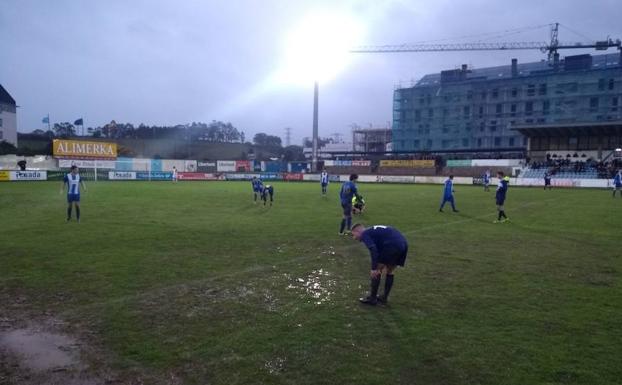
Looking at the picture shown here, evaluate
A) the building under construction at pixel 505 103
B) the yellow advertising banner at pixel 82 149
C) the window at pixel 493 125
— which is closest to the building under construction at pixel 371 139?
the building under construction at pixel 505 103

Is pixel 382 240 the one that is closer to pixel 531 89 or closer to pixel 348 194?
pixel 348 194

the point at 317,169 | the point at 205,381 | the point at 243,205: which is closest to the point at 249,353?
the point at 205,381

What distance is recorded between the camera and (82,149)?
55.4 meters

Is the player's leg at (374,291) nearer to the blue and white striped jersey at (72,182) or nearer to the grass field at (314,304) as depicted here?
the grass field at (314,304)

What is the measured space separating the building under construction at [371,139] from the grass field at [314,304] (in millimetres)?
108393

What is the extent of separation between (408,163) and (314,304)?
205 feet

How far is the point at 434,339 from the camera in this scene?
631 cm

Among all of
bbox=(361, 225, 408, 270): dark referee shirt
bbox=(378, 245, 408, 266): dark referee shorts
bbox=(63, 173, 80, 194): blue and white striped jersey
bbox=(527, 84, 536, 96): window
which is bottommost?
bbox=(378, 245, 408, 266): dark referee shorts

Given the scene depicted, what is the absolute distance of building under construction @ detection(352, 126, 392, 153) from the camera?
123 m

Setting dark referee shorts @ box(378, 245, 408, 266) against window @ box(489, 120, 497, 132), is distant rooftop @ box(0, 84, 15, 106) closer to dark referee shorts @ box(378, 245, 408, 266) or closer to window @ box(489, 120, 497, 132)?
window @ box(489, 120, 497, 132)

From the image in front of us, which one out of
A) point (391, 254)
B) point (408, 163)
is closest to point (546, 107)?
point (408, 163)

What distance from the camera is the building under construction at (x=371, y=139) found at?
123 metres

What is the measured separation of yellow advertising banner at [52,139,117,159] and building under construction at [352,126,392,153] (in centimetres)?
7346

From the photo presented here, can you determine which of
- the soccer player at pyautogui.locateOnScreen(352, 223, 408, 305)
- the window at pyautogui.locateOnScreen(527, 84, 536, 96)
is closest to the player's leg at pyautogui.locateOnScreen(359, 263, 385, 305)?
the soccer player at pyautogui.locateOnScreen(352, 223, 408, 305)
